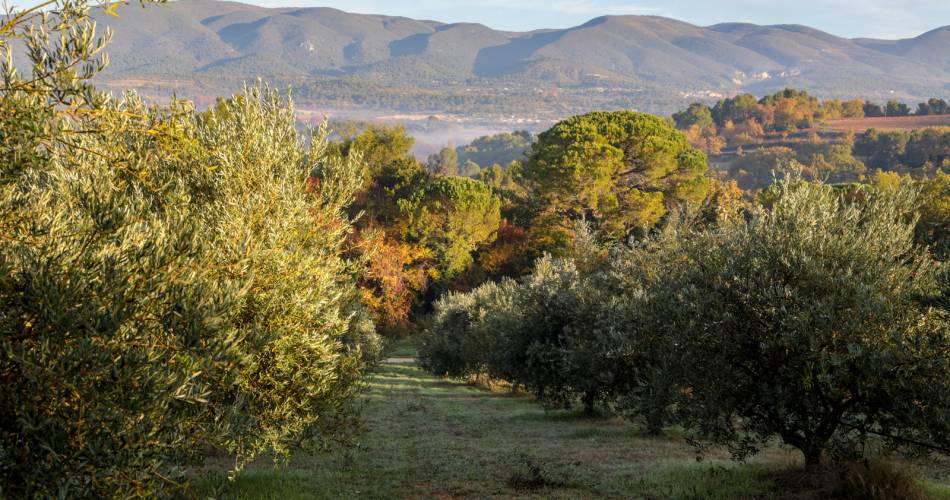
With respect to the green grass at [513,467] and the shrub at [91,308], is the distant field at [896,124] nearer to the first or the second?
the green grass at [513,467]

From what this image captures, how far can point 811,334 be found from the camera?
13.6 metres

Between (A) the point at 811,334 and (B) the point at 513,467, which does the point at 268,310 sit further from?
(B) the point at 513,467

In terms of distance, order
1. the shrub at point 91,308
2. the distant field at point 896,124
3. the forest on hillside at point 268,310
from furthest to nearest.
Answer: the distant field at point 896,124
the forest on hillside at point 268,310
the shrub at point 91,308

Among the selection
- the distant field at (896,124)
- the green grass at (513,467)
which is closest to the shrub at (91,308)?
the green grass at (513,467)

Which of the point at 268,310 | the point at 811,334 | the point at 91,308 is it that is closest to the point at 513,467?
the point at 811,334

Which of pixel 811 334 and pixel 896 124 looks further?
pixel 896 124

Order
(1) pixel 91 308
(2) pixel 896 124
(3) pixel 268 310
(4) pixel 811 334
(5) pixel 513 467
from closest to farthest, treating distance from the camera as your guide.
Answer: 1. (1) pixel 91 308
2. (3) pixel 268 310
3. (4) pixel 811 334
4. (5) pixel 513 467
5. (2) pixel 896 124

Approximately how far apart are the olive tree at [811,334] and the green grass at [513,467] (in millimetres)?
2071

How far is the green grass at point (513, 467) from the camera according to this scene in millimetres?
16219

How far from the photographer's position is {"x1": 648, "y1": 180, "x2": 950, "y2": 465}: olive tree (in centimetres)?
1317

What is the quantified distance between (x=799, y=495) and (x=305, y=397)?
11.0m

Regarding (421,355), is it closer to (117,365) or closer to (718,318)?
(718,318)

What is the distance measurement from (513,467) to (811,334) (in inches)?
401

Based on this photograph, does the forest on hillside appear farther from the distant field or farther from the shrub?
the distant field
